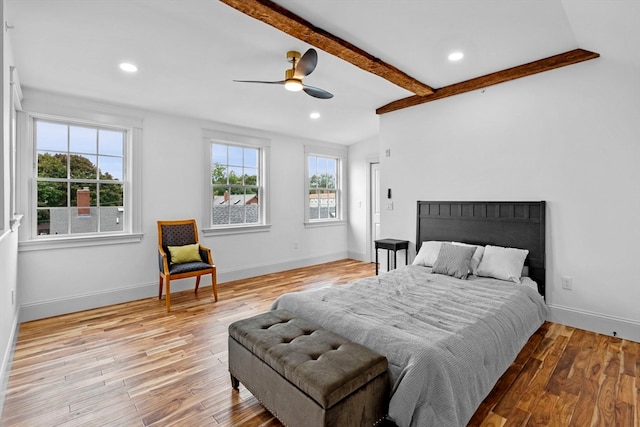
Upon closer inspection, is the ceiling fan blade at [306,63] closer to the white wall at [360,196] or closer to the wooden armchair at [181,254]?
the wooden armchair at [181,254]

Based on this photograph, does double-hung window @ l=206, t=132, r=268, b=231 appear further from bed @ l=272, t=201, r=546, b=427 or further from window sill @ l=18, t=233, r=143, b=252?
bed @ l=272, t=201, r=546, b=427

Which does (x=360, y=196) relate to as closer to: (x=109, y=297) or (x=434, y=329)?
(x=109, y=297)

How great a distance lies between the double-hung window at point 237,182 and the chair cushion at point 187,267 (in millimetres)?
994

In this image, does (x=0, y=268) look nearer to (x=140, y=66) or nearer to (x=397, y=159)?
(x=140, y=66)

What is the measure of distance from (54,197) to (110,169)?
0.66 m

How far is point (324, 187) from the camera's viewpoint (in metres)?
6.68

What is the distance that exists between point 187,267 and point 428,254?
2.93m

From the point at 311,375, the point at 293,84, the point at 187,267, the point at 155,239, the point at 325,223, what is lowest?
the point at 311,375

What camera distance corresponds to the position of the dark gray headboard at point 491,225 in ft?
11.3

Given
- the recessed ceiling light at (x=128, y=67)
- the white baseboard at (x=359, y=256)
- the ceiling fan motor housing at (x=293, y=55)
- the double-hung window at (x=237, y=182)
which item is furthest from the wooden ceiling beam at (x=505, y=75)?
the recessed ceiling light at (x=128, y=67)

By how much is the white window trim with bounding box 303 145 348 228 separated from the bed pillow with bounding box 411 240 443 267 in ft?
8.85

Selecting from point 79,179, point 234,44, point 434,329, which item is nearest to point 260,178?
point 79,179

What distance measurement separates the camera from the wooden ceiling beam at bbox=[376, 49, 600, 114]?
122 inches

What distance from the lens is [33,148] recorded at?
3.54 metres
